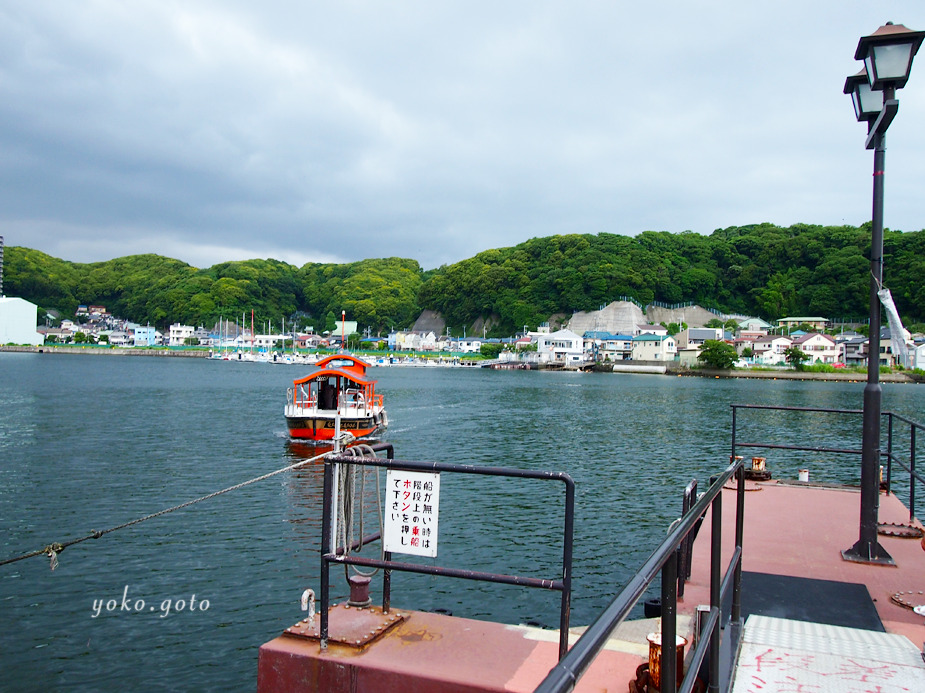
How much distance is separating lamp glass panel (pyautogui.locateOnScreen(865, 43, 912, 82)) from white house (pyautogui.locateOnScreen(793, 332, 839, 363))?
4756 inches

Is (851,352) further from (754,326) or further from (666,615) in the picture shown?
(666,615)

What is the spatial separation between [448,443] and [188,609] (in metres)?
19.7

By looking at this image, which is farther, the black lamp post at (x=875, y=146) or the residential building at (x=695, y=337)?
the residential building at (x=695, y=337)

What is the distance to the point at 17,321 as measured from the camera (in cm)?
16225

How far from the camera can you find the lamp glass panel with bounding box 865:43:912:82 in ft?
21.0

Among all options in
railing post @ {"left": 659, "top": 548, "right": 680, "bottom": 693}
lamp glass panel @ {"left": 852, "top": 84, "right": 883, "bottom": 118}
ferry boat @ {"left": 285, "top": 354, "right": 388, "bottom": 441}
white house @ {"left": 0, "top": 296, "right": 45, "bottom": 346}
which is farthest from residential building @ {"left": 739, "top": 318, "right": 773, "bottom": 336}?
white house @ {"left": 0, "top": 296, "right": 45, "bottom": 346}

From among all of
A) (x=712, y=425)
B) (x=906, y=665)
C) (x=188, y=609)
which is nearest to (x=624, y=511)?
(x=188, y=609)

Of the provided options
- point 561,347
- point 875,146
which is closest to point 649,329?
point 561,347

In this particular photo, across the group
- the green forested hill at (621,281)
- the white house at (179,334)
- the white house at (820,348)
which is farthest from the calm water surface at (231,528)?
the white house at (179,334)

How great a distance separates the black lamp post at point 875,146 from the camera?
642cm

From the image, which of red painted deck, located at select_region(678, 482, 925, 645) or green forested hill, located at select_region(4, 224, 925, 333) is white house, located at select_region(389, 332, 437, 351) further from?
red painted deck, located at select_region(678, 482, 925, 645)

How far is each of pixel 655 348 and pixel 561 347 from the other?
20.2m

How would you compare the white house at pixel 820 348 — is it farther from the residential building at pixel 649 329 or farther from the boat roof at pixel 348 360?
the boat roof at pixel 348 360

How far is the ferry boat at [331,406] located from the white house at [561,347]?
109560 mm
